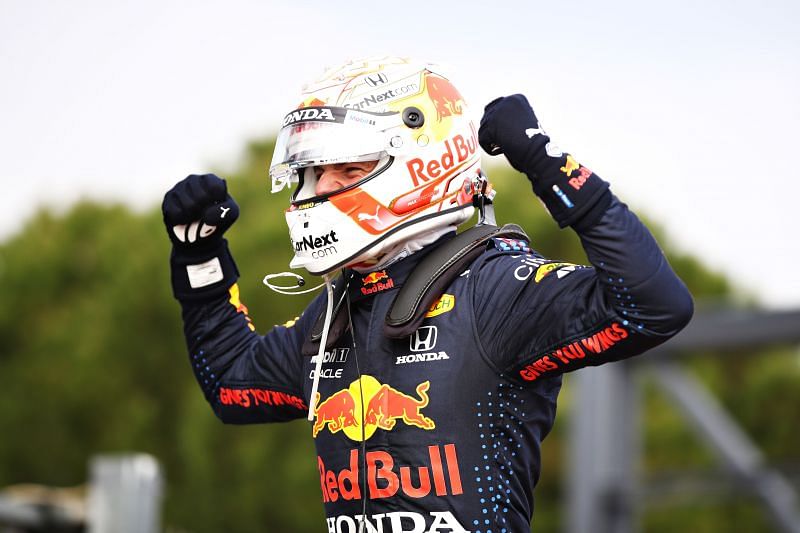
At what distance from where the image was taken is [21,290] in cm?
3091

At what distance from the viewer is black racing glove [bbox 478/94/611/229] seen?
9.73 feet

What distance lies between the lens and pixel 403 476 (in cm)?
317

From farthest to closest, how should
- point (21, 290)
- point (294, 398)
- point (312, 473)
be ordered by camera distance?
point (21, 290), point (312, 473), point (294, 398)

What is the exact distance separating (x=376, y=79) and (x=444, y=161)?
313 mm

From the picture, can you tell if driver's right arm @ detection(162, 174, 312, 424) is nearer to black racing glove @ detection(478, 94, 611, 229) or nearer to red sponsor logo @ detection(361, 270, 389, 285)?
red sponsor logo @ detection(361, 270, 389, 285)

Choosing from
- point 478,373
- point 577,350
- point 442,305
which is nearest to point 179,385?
point 442,305

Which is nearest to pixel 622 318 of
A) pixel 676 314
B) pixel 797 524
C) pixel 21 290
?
pixel 676 314

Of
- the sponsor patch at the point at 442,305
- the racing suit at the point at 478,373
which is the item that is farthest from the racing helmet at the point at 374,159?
the sponsor patch at the point at 442,305

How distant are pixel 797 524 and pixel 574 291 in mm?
7510

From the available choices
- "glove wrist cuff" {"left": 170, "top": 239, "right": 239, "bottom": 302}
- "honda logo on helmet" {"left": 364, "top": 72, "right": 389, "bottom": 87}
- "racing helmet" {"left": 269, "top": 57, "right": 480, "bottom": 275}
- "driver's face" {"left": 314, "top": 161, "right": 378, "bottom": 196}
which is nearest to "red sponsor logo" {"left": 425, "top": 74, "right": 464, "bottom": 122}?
"racing helmet" {"left": 269, "top": 57, "right": 480, "bottom": 275}

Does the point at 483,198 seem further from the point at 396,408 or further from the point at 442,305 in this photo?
the point at 396,408

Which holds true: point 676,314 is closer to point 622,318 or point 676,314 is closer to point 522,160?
point 622,318

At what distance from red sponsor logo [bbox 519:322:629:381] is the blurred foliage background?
17.9 metres

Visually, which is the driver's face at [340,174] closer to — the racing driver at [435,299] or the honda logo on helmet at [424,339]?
the racing driver at [435,299]
